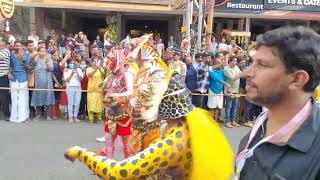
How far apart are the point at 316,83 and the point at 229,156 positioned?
2.65 ft

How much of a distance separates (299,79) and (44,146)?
6.03 meters

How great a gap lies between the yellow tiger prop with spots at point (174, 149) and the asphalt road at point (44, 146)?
344 centimetres

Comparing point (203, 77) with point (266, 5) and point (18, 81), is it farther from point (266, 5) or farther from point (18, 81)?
point (266, 5)

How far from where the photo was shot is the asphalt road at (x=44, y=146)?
5656 mm

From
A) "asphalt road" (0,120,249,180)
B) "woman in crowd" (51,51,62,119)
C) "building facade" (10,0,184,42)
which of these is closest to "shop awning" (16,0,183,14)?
"building facade" (10,0,184,42)

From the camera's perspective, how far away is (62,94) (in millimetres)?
9359

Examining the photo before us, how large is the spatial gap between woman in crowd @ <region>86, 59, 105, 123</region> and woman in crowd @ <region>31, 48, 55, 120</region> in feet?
2.55

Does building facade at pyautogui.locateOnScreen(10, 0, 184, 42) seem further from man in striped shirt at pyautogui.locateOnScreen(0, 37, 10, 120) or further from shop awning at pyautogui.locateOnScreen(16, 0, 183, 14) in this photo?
man in striped shirt at pyautogui.locateOnScreen(0, 37, 10, 120)

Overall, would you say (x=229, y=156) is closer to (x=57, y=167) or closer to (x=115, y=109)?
(x=115, y=109)

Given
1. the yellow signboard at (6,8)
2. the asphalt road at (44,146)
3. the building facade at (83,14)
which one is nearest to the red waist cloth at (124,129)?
the asphalt road at (44,146)

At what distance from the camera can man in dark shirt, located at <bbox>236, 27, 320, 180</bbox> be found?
1.42 metres

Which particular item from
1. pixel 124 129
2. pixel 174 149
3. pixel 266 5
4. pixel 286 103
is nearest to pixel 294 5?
pixel 266 5

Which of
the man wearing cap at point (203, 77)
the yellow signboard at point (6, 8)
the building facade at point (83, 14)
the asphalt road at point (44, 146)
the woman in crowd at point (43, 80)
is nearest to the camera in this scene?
the asphalt road at point (44, 146)

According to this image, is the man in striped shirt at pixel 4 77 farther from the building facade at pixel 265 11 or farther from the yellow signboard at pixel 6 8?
the building facade at pixel 265 11
